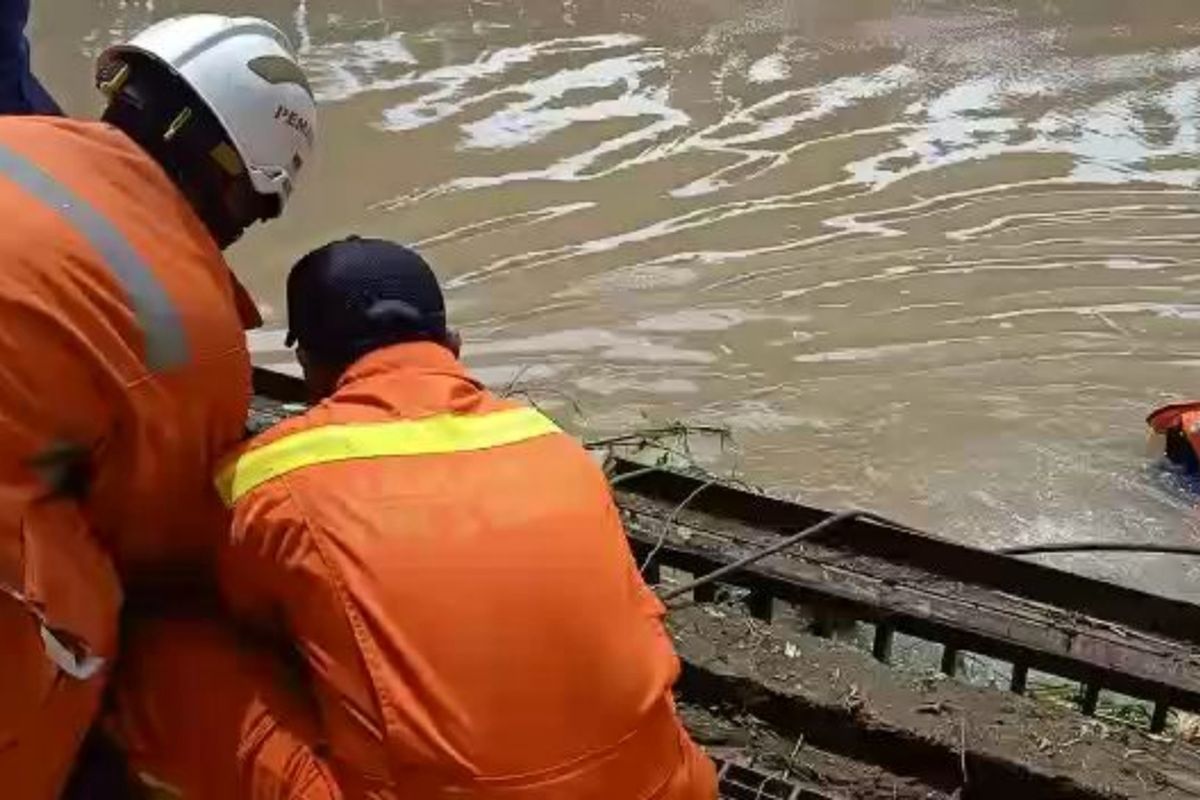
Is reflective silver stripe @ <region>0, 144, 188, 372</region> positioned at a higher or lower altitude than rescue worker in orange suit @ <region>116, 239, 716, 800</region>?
higher

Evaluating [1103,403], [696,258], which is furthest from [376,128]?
[1103,403]

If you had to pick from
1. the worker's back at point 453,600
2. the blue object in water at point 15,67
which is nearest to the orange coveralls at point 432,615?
the worker's back at point 453,600

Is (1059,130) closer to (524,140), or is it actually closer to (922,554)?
(524,140)

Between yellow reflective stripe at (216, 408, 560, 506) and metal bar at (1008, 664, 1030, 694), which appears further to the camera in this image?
metal bar at (1008, 664, 1030, 694)

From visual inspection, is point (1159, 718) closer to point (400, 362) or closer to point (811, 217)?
point (400, 362)

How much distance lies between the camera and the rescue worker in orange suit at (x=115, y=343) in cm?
228

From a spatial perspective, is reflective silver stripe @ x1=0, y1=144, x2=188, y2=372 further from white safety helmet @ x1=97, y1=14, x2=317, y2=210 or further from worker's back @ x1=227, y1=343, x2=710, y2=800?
white safety helmet @ x1=97, y1=14, x2=317, y2=210

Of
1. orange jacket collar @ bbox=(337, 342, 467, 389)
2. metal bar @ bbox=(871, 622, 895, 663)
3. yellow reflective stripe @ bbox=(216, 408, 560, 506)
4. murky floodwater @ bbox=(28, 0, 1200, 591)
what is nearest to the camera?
yellow reflective stripe @ bbox=(216, 408, 560, 506)

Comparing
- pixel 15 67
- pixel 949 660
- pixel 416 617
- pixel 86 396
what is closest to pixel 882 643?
pixel 949 660

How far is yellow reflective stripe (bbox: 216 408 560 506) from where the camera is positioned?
2379mm

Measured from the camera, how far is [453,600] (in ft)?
7.48

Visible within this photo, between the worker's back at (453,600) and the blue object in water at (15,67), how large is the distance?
1742 mm

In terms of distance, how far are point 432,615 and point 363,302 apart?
59cm

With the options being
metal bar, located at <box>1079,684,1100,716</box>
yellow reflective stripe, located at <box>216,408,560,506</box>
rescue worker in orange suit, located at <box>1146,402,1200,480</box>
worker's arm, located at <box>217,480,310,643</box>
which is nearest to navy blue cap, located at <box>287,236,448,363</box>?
yellow reflective stripe, located at <box>216,408,560,506</box>
